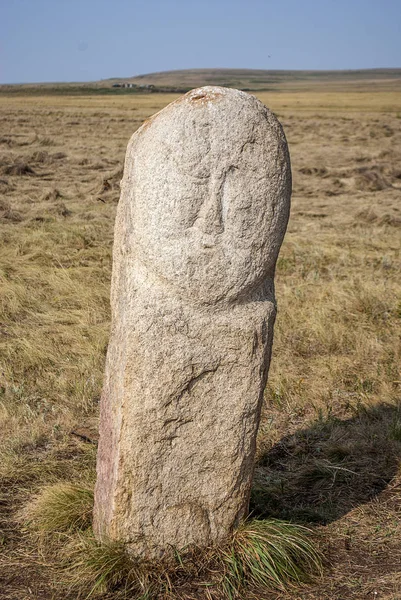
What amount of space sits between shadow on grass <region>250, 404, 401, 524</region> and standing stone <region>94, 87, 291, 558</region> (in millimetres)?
517

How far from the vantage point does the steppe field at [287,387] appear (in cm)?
293

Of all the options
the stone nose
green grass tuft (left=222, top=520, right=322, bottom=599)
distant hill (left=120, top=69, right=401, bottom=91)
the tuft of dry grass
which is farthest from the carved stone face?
distant hill (left=120, top=69, right=401, bottom=91)

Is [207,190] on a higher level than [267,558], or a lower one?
higher

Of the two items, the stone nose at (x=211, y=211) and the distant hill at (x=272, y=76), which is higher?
the distant hill at (x=272, y=76)

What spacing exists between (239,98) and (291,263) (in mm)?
5182

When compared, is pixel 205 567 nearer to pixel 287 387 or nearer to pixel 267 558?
pixel 267 558

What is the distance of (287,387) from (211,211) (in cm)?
239

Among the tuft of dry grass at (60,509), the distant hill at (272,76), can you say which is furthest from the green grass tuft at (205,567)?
the distant hill at (272,76)

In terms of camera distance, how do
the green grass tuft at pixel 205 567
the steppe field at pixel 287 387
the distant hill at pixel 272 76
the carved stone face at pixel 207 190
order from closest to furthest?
the carved stone face at pixel 207 190, the green grass tuft at pixel 205 567, the steppe field at pixel 287 387, the distant hill at pixel 272 76

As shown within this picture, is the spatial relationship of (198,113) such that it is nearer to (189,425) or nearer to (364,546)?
(189,425)

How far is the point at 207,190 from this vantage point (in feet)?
8.00

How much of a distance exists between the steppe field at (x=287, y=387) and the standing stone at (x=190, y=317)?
366 mm

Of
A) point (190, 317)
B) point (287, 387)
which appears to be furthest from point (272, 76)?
point (190, 317)

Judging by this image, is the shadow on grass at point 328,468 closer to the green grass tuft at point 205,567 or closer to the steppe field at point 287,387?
the steppe field at point 287,387
